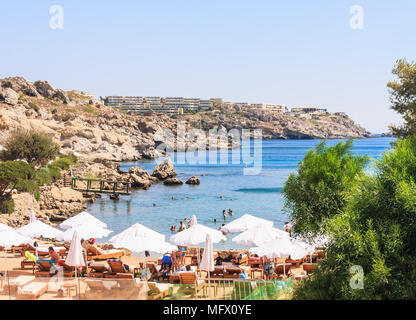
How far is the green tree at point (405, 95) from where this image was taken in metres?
19.1

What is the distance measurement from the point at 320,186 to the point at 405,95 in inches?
291

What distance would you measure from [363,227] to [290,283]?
262 centimetres

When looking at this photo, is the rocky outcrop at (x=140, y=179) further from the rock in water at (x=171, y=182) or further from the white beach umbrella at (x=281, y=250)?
the white beach umbrella at (x=281, y=250)

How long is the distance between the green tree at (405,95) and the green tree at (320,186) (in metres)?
4.54

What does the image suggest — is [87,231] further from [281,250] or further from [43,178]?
[43,178]

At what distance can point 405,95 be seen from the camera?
19.4 metres

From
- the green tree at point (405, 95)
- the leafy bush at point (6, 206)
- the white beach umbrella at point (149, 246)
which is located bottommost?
the leafy bush at point (6, 206)

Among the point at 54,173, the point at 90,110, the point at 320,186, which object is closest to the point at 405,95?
the point at 320,186

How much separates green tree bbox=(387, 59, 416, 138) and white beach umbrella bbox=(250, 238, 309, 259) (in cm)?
820

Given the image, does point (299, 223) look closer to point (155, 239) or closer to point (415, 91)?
point (155, 239)

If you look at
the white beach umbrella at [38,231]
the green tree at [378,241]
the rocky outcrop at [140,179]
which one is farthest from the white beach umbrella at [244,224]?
the rocky outcrop at [140,179]

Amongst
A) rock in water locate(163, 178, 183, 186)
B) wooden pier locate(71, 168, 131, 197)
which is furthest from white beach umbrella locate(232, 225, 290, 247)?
rock in water locate(163, 178, 183, 186)

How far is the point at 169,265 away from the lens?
14828 mm

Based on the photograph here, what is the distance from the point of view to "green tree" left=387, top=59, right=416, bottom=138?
19.1m
